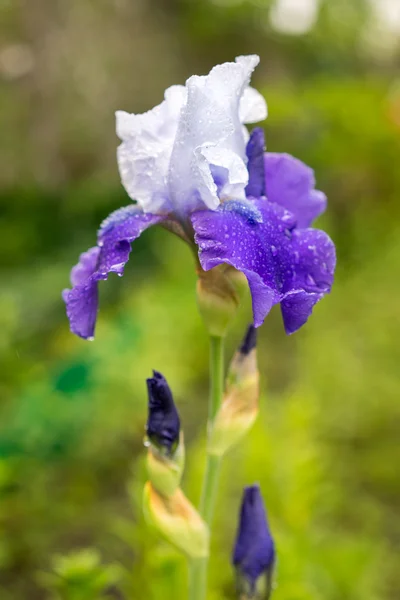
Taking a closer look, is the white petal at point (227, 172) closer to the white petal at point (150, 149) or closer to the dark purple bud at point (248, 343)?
the white petal at point (150, 149)

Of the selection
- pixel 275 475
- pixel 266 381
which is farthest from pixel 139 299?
pixel 275 475

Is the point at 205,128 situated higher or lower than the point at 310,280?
higher

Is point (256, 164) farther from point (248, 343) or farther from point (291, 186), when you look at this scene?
point (248, 343)

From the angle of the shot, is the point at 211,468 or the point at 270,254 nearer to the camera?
the point at 270,254

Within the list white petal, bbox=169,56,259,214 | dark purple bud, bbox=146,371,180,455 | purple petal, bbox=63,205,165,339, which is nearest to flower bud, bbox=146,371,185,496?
dark purple bud, bbox=146,371,180,455

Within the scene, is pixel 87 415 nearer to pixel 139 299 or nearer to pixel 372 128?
pixel 139 299

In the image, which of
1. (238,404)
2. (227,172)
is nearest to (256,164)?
(227,172)
